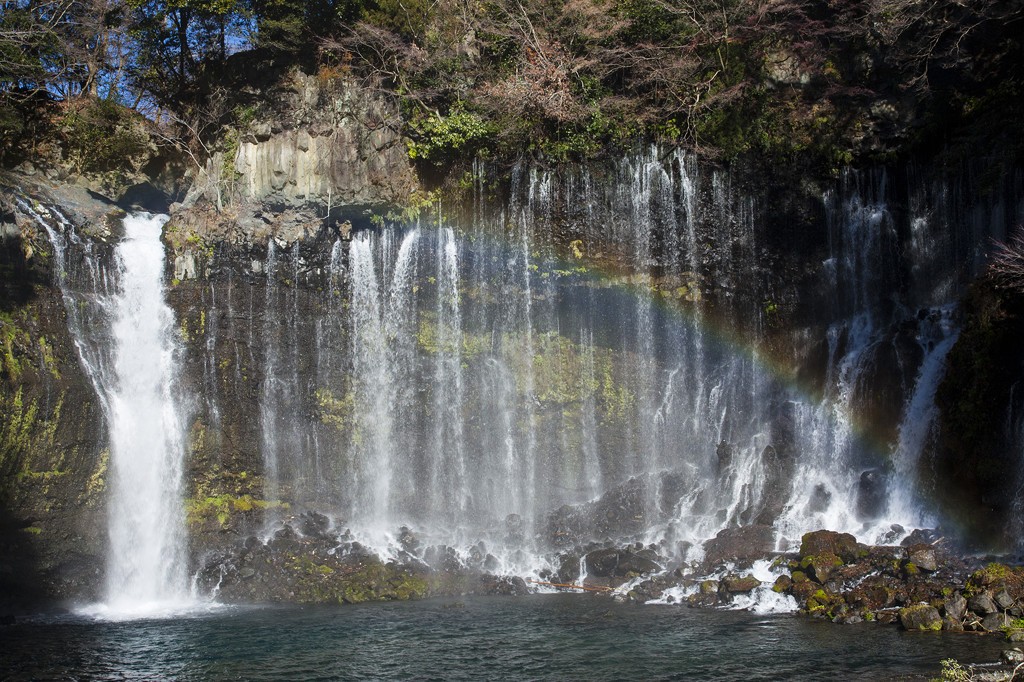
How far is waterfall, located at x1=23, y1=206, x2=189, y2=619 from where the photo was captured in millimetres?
17906

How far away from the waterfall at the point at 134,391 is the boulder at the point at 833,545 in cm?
1246

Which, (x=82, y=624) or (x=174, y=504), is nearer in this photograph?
(x=82, y=624)

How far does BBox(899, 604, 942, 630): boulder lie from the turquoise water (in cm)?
28

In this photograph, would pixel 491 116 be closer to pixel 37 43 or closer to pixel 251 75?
pixel 251 75

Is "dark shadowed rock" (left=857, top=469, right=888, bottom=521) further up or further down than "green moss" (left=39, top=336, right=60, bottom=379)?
further down

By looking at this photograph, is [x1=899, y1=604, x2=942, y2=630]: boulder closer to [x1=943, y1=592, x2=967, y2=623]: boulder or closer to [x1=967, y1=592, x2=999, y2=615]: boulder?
[x1=943, y1=592, x2=967, y2=623]: boulder

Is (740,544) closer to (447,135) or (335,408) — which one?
(335,408)

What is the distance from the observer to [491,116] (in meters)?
20.1

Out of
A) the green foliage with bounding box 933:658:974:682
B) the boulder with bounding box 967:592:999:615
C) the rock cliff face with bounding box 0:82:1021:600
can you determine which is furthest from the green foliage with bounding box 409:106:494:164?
the green foliage with bounding box 933:658:974:682

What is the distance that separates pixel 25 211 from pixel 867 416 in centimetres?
1850

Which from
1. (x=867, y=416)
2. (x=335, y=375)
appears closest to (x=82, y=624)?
(x=335, y=375)

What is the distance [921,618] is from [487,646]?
6.38m

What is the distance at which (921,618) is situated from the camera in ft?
39.4

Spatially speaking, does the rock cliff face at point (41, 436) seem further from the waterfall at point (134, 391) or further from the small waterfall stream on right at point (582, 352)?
the small waterfall stream on right at point (582, 352)
